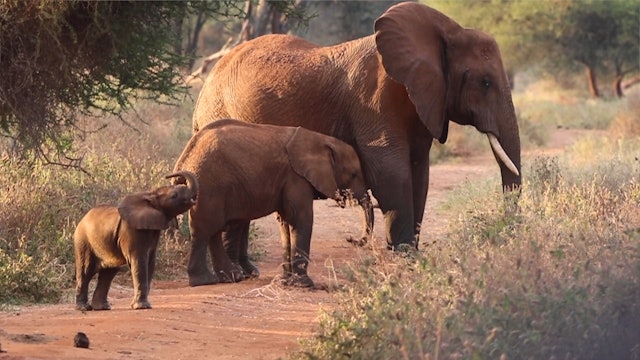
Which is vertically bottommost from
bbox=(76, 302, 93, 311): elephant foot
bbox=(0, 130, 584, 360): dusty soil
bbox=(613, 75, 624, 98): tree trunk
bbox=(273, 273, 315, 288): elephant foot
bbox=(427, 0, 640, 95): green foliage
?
bbox=(0, 130, 584, 360): dusty soil

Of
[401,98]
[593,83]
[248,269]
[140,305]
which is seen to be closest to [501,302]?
[140,305]

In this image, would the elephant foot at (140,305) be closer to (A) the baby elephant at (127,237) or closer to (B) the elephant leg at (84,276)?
(A) the baby elephant at (127,237)

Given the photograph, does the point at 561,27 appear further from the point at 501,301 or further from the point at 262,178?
the point at 501,301

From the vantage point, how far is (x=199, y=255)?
1031 centimetres

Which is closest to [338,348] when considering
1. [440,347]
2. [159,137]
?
[440,347]

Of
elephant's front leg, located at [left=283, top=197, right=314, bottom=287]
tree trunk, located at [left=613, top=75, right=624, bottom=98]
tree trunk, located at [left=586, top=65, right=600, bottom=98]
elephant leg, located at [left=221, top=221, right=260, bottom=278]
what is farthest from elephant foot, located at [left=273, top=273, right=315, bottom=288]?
tree trunk, located at [left=586, top=65, right=600, bottom=98]

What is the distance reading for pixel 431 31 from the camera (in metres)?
11.0

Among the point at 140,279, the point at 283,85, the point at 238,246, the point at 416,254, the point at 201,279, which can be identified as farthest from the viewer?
the point at 283,85

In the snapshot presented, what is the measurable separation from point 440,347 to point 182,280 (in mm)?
5214

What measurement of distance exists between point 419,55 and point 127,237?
331 centimetres

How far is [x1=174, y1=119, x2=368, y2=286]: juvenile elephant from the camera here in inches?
400

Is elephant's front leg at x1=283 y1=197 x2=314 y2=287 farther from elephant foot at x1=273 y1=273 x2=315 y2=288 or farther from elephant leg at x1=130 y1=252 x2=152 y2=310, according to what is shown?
elephant leg at x1=130 y1=252 x2=152 y2=310

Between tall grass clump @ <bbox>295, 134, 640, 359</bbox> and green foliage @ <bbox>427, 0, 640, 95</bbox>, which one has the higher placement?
green foliage @ <bbox>427, 0, 640, 95</bbox>

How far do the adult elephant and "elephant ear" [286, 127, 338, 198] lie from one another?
0.59 m
